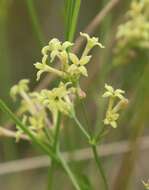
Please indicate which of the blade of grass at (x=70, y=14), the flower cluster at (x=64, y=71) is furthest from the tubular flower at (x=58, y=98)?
the blade of grass at (x=70, y=14)

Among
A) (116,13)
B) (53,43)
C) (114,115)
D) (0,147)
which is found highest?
(116,13)

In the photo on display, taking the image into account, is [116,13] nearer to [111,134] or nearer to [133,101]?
[111,134]

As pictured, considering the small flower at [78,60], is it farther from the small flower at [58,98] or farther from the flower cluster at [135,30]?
the flower cluster at [135,30]

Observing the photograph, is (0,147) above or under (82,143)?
above

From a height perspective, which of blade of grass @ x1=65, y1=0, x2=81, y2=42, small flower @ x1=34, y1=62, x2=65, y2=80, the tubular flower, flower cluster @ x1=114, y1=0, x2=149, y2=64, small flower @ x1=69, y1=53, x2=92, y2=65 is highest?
flower cluster @ x1=114, y1=0, x2=149, y2=64

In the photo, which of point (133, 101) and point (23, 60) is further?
point (23, 60)

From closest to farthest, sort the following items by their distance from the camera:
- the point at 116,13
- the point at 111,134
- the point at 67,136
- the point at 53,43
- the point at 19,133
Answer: the point at 53,43 < the point at 19,133 < the point at 67,136 < the point at 111,134 < the point at 116,13

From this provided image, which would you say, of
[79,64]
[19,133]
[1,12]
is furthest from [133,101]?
[79,64]

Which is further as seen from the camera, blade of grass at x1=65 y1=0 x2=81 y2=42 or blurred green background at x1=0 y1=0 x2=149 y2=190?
blurred green background at x1=0 y1=0 x2=149 y2=190

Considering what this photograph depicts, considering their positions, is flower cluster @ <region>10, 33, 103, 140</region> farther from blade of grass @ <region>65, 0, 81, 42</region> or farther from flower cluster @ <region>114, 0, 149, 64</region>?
flower cluster @ <region>114, 0, 149, 64</region>

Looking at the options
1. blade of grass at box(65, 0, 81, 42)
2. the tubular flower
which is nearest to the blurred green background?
the tubular flower
